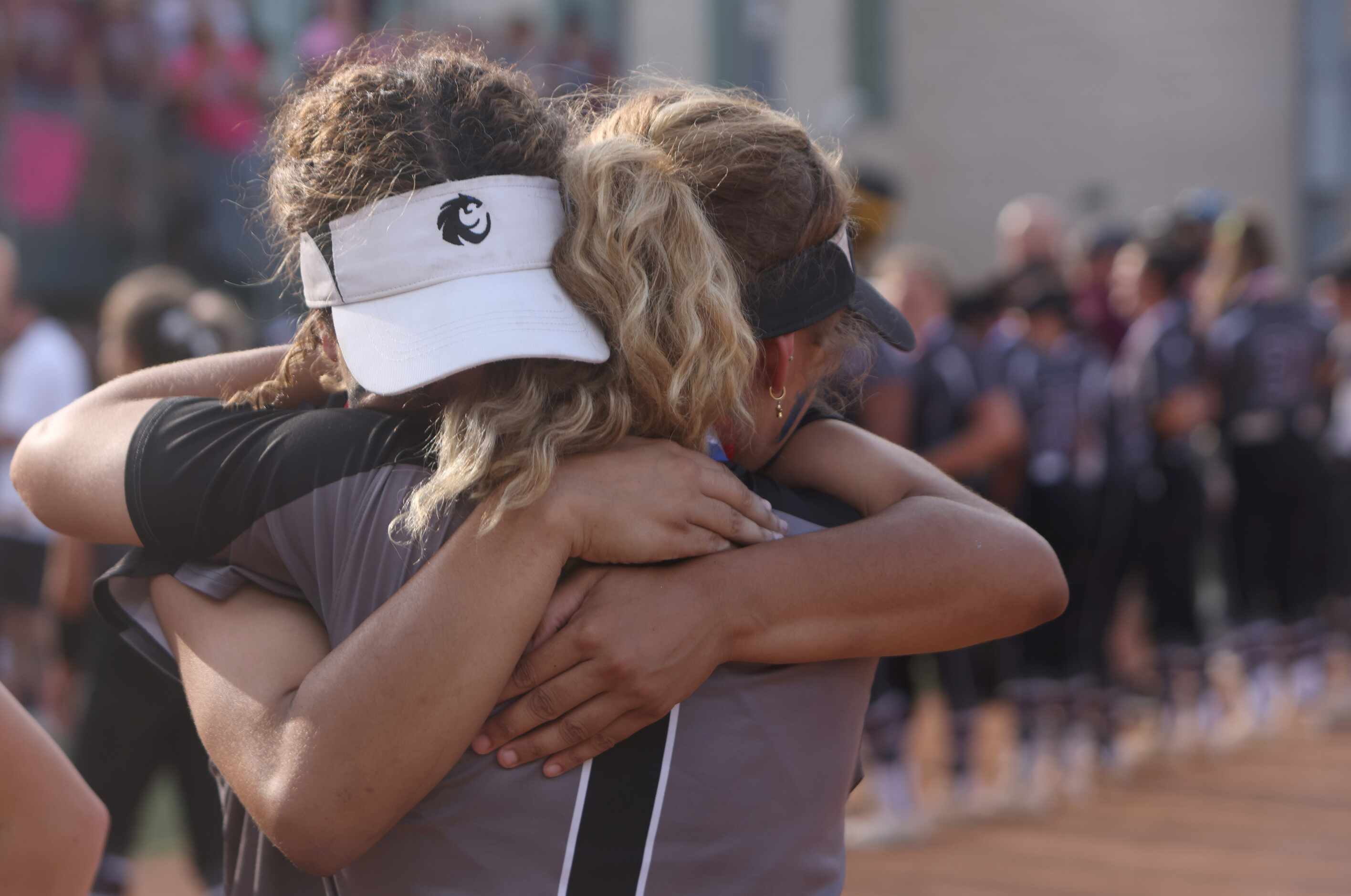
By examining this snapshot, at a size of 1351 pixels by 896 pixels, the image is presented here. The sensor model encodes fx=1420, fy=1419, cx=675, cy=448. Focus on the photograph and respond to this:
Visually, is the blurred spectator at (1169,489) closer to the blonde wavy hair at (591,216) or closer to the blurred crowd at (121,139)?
the blurred crowd at (121,139)

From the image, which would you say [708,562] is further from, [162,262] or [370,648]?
[162,262]

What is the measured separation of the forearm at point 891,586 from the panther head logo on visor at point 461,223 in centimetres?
30

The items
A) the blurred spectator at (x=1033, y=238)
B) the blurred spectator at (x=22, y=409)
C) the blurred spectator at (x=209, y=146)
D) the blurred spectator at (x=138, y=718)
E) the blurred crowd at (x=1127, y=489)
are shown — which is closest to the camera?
the blurred spectator at (x=138, y=718)

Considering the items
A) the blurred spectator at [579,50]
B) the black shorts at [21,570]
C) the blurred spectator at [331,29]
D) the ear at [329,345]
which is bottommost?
the black shorts at [21,570]

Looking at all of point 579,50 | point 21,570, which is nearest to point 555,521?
point 21,570

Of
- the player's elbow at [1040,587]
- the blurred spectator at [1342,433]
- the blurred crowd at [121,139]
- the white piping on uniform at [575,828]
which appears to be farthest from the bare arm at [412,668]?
the blurred spectator at [1342,433]

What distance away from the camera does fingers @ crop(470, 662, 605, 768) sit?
3.49 feet

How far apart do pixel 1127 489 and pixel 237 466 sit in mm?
4887

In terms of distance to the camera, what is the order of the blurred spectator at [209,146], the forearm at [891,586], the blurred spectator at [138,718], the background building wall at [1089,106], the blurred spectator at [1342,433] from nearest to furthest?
the forearm at [891,586]
the blurred spectator at [138,718]
the blurred spectator at [1342,433]
the blurred spectator at [209,146]
the background building wall at [1089,106]

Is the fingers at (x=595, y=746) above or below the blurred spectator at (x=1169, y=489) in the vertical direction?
above

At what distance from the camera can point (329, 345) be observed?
117cm

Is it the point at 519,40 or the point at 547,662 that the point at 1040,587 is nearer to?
the point at 547,662

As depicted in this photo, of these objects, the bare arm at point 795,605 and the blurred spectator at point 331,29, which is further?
the blurred spectator at point 331,29

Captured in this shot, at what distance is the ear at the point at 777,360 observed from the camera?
1.19 m
